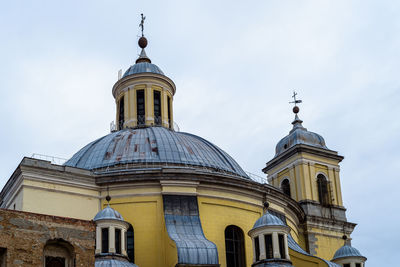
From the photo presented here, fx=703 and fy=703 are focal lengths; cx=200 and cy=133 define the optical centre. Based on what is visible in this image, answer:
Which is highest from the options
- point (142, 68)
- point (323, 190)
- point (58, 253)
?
point (142, 68)

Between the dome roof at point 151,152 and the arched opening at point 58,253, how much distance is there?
14.3m

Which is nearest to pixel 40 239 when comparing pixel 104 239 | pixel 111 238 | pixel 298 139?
pixel 111 238

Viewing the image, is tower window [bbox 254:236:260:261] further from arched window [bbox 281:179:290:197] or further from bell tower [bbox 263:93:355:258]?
arched window [bbox 281:179:290:197]

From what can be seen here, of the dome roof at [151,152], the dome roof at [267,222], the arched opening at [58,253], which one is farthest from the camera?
the dome roof at [151,152]

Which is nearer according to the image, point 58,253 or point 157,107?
point 58,253

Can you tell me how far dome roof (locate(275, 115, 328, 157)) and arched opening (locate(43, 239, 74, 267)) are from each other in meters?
25.5

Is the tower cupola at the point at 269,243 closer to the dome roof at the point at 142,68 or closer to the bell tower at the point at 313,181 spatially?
the bell tower at the point at 313,181

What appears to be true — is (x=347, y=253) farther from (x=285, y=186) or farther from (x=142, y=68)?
(x=142, y=68)

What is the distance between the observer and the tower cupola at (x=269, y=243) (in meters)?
29.0

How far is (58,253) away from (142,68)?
76.5 feet

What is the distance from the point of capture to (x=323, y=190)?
42.2 metres

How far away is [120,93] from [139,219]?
39.0 ft

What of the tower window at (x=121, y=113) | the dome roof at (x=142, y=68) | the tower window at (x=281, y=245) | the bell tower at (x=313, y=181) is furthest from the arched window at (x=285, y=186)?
the tower window at (x=281, y=245)

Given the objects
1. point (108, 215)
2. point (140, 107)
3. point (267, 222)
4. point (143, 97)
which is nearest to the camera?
point (108, 215)
